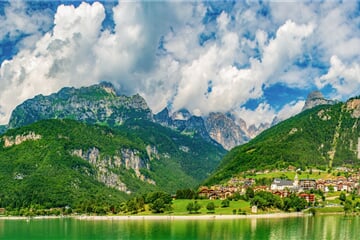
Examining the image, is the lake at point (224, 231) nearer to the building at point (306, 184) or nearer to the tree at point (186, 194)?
the tree at point (186, 194)

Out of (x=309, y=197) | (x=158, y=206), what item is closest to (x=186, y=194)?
(x=158, y=206)

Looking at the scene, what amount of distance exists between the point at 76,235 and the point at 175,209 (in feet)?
147

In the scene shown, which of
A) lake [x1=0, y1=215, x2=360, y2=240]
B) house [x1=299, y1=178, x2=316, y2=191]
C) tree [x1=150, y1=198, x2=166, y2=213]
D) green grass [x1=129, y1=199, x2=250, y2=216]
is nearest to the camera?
lake [x1=0, y1=215, x2=360, y2=240]

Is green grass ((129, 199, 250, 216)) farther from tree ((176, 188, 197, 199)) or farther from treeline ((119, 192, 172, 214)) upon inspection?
tree ((176, 188, 197, 199))

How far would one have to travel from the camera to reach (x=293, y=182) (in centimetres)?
19812

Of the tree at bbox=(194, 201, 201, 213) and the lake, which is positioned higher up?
the tree at bbox=(194, 201, 201, 213)

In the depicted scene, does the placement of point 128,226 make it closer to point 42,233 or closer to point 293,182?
point 42,233

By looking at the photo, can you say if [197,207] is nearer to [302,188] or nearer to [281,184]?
[302,188]

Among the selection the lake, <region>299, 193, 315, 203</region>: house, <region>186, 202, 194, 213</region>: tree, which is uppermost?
<region>299, 193, 315, 203</region>: house

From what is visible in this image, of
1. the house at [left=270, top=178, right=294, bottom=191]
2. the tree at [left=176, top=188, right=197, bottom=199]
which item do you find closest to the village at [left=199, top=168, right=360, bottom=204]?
the house at [left=270, top=178, right=294, bottom=191]

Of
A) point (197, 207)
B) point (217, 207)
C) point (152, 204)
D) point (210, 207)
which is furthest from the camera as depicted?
point (152, 204)

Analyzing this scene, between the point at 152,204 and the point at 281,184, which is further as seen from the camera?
the point at 281,184

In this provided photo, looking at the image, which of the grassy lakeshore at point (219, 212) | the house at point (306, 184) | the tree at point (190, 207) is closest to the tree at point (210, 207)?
the grassy lakeshore at point (219, 212)

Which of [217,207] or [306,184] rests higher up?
[306,184]
